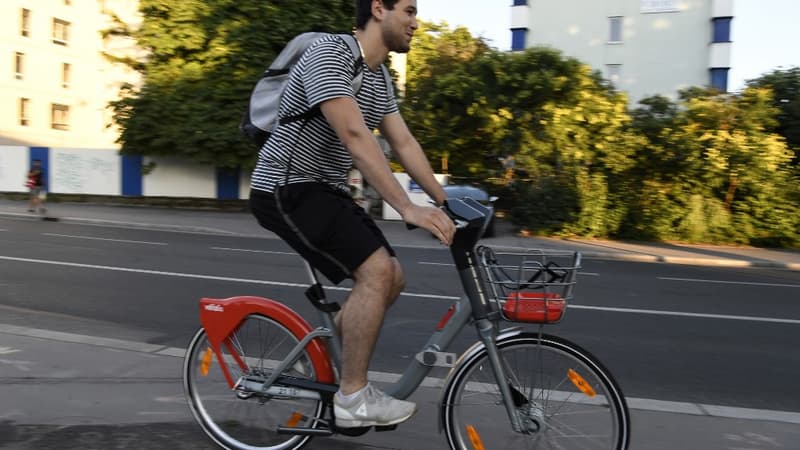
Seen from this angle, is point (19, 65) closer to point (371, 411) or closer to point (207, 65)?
point (207, 65)

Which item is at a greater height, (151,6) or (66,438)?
(151,6)

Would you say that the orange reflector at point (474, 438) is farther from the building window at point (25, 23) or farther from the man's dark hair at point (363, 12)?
the building window at point (25, 23)

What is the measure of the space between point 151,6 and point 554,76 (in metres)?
13.3

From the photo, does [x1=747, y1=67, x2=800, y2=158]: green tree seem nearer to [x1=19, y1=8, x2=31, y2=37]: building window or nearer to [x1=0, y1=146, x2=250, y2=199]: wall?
[x1=0, y1=146, x2=250, y2=199]: wall

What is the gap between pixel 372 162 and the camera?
2613mm

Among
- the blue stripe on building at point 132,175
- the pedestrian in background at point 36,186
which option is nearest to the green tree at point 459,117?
the blue stripe on building at point 132,175

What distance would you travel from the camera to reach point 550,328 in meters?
6.70

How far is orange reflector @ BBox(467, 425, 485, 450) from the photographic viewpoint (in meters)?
2.80

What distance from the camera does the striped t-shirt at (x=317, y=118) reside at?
2.61m

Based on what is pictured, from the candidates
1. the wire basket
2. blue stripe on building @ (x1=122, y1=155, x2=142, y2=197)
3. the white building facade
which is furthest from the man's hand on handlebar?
the white building facade

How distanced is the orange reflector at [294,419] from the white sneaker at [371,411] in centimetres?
27

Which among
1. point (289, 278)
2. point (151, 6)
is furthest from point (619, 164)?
point (151, 6)

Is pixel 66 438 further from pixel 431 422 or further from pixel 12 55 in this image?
pixel 12 55

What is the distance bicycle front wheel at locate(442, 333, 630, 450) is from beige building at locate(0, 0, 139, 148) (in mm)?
37477
